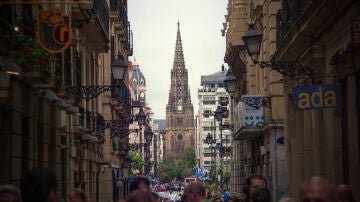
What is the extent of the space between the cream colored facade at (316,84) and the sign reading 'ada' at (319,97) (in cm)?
37

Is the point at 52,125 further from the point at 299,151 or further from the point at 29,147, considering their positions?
the point at 299,151

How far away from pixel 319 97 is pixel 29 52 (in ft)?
17.2

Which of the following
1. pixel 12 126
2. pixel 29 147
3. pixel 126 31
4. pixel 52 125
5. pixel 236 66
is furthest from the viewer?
pixel 126 31

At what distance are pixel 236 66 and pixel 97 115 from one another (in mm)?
15582

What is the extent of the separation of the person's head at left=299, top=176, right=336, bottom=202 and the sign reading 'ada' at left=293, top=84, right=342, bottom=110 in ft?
36.5

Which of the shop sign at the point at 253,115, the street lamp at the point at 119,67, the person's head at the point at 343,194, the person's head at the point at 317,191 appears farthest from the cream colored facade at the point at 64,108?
the person's head at the point at 317,191

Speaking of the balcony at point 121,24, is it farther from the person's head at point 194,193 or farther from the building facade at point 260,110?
the person's head at point 194,193

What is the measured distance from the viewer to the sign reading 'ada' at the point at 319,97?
1830 cm

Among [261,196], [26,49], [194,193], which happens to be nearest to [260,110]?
[26,49]

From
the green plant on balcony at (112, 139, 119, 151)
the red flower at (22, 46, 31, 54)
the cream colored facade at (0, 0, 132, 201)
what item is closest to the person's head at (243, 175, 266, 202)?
the cream colored facade at (0, 0, 132, 201)

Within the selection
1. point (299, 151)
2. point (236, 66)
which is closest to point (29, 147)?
point (299, 151)

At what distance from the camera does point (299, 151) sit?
27.9m

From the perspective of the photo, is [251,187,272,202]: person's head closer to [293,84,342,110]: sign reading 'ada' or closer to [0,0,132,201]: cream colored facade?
[0,0,132,201]: cream colored facade

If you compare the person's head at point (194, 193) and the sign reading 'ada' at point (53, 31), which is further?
the sign reading 'ada' at point (53, 31)
